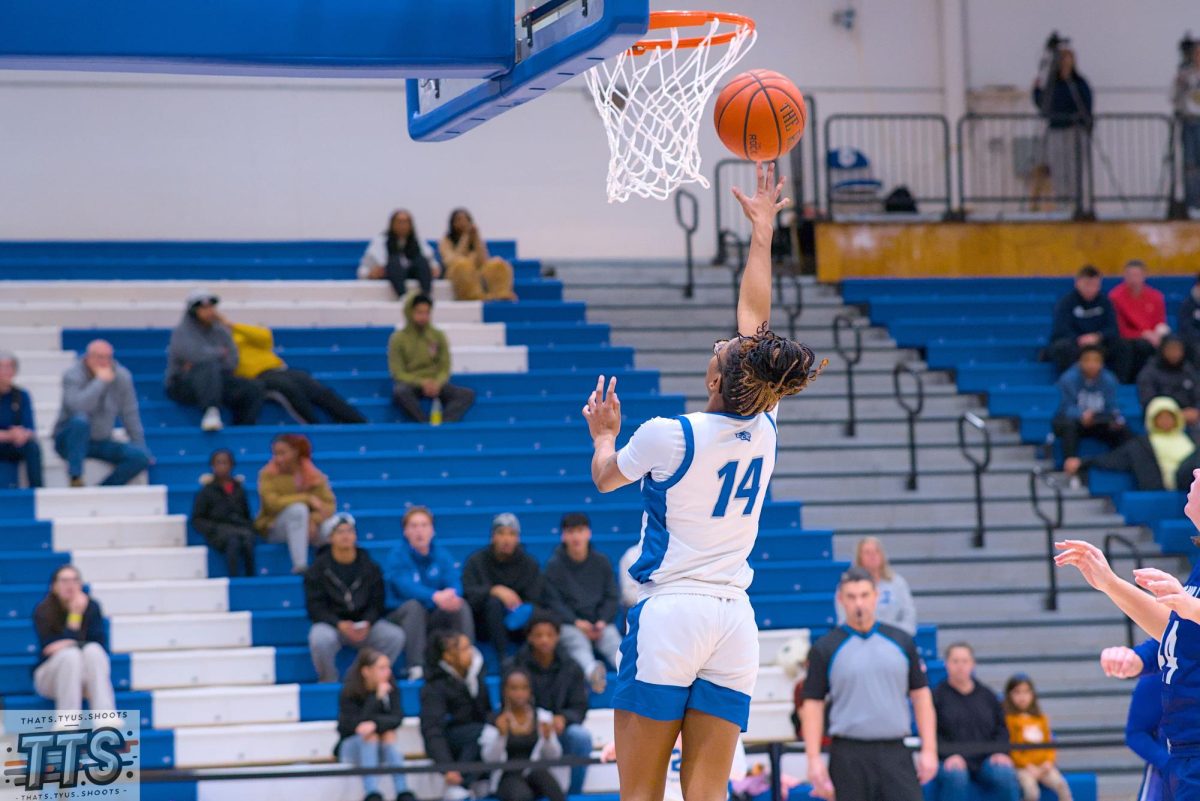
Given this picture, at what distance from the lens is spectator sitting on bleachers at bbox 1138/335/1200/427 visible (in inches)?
529

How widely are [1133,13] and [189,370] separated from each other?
11.1 metres

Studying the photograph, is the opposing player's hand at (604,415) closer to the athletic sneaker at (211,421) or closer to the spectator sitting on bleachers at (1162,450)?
the athletic sneaker at (211,421)

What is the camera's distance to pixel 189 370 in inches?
493

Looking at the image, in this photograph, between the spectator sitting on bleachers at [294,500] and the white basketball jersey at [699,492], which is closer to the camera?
the white basketball jersey at [699,492]

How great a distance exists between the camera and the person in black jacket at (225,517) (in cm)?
1119

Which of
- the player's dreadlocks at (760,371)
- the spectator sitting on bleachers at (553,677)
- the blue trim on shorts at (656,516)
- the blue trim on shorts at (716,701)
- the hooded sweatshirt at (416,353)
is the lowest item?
the spectator sitting on bleachers at (553,677)

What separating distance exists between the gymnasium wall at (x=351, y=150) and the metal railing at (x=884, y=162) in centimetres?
29

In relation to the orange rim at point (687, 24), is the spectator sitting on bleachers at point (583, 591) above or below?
below

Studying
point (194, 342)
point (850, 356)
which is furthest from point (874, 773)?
point (850, 356)

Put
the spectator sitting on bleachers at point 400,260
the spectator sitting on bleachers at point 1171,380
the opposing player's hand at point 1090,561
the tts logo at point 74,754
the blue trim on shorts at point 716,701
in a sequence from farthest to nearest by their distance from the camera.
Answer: the spectator sitting on bleachers at point 400,260 < the spectator sitting on bleachers at point 1171,380 < the tts logo at point 74,754 < the blue trim on shorts at point 716,701 < the opposing player's hand at point 1090,561

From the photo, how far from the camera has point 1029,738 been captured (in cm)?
994

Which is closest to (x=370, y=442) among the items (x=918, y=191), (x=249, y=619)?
(x=249, y=619)

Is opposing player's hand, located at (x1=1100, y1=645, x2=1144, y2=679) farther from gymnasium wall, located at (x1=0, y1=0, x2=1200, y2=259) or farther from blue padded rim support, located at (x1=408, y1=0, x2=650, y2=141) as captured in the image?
gymnasium wall, located at (x1=0, y1=0, x2=1200, y2=259)

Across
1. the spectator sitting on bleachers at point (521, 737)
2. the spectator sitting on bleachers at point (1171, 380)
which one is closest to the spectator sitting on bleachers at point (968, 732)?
the spectator sitting on bleachers at point (521, 737)
